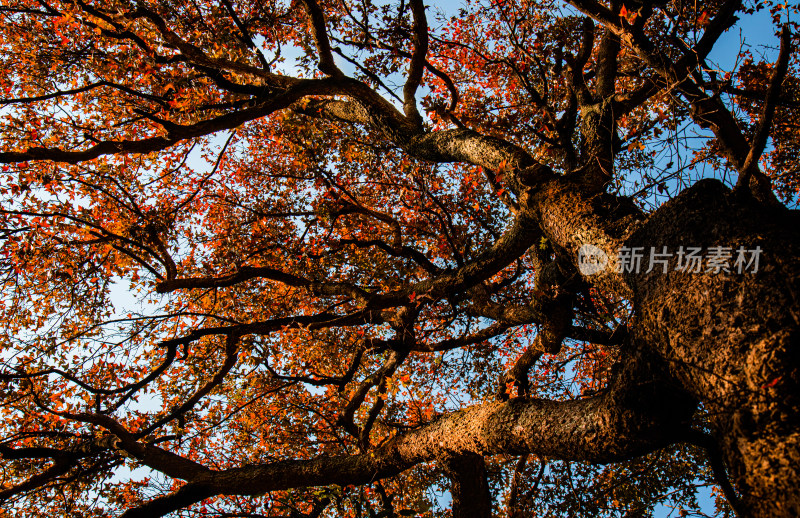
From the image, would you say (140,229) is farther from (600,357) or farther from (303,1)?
(600,357)

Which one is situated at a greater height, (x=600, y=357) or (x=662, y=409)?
(x=600, y=357)

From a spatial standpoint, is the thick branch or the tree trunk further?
the thick branch

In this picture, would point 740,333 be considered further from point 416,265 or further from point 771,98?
point 416,265

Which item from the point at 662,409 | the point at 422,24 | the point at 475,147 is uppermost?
the point at 422,24

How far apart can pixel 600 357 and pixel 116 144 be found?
332 inches

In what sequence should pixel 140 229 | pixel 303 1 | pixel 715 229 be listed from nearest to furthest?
1. pixel 715 229
2. pixel 303 1
3. pixel 140 229

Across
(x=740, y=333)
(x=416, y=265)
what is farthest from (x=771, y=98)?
Answer: (x=416, y=265)

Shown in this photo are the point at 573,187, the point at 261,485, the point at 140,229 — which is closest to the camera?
the point at 573,187

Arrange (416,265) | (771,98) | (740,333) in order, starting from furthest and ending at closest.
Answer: (416,265), (771,98), (740,333)

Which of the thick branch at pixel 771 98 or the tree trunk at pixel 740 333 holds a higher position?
the thick branch at pixel 771 98

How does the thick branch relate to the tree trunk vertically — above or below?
above

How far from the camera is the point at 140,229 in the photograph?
6945mm

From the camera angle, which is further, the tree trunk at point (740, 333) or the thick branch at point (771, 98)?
the thick branch at point (771, 98)

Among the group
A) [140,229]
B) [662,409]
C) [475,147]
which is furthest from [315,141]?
[662,409]
